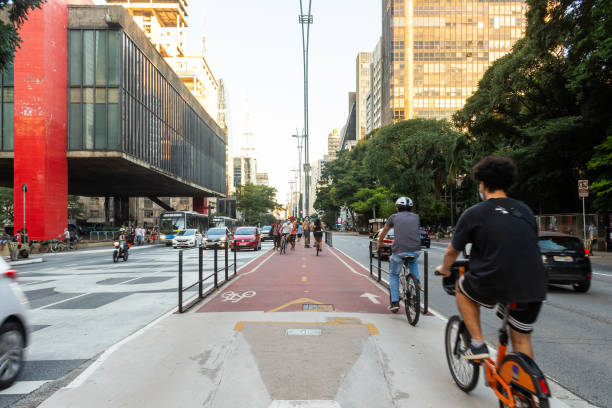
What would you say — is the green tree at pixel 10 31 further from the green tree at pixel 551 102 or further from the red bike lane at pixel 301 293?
the green tree at pixel 551 102

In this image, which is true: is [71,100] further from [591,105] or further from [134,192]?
[591,105]

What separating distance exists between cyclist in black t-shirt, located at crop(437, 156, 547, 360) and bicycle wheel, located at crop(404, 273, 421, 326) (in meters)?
3.42

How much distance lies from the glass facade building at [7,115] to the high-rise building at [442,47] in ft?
255

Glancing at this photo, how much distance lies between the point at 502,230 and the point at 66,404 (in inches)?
150

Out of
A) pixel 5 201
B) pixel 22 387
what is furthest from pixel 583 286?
pixel 5 201

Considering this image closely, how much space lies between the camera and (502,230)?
10.8 feet

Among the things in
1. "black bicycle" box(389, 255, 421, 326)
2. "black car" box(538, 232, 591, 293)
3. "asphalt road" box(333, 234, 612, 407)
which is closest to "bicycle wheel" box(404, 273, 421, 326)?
"black bicycle" box(389, 255, 421, 326)

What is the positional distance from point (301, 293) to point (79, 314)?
4.44m

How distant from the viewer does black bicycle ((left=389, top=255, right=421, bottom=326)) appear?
22.9 feet

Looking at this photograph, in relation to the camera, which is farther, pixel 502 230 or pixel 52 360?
pixel 52 360

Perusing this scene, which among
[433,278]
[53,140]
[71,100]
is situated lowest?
[433,278]

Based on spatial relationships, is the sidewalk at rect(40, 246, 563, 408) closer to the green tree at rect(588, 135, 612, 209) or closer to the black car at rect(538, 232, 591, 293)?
the black car at rect(538, 232, 591, 293)

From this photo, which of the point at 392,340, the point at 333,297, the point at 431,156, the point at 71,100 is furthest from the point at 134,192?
the point at 392,340

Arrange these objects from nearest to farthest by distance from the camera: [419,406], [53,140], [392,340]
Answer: [419,406] → [392,340] → [53,140]
